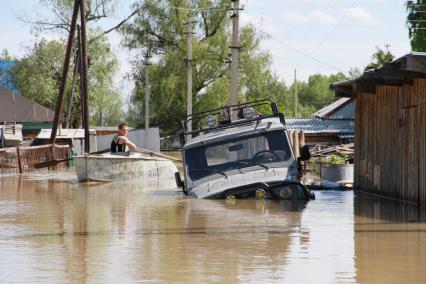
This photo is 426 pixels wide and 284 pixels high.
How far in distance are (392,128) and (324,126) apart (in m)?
37.4

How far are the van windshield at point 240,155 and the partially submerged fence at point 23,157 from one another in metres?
14.3

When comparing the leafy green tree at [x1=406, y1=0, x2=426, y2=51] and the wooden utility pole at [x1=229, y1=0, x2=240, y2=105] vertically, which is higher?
the leafy green tree at [x1=406, y1=0, x2=426, y2=51]

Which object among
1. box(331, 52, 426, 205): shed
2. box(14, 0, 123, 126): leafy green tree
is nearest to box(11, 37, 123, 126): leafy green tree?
box(14, 0, 123, 126): leafy green tree

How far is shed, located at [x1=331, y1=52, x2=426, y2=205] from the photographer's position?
17.4 m

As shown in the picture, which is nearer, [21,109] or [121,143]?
[121,143]

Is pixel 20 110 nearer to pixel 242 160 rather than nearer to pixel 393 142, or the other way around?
pixel 242 160

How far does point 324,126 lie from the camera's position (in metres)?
57.0

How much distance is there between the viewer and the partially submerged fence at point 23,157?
3236 cm

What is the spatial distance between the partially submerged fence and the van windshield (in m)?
14.3

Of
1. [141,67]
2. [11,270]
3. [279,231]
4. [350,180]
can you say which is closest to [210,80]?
[141,67]

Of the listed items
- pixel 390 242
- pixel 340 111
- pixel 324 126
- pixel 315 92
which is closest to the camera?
pixel 390 242

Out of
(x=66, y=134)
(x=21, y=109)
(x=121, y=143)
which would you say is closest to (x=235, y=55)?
(x=121, y=143)

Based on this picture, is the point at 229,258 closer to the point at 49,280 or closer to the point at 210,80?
the point at 49,280

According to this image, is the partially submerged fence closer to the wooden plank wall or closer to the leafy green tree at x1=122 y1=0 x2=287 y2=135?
the wooden plank wall
